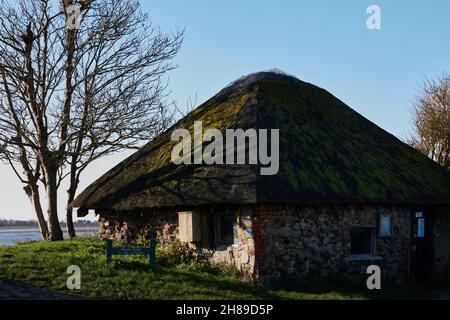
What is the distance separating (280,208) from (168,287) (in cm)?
336

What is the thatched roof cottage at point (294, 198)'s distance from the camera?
13.8 metres

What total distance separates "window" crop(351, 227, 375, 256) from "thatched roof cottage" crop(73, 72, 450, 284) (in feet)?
0.09

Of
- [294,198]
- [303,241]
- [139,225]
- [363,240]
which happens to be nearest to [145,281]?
[294,198]

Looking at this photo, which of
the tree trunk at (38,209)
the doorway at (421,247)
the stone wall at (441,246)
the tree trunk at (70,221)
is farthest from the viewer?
the tree trunk at (70,221)

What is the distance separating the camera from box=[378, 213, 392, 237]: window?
1576cm

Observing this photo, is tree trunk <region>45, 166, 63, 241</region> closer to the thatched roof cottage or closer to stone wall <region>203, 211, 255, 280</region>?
the thatched roof cottage

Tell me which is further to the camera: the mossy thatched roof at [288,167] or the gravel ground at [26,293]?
the mossy thatched roof at [288,167]

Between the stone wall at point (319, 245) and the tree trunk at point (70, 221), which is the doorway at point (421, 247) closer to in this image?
the stone wall at point (319, 245)

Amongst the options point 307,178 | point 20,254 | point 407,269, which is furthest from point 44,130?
point 407,269

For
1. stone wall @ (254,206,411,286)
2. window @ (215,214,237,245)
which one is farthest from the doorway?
window @ (215,214,237,245)

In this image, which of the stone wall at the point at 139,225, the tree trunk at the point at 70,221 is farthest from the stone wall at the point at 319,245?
the tree trunk at the point at 70,221

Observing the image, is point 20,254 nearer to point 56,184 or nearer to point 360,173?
point 56,184

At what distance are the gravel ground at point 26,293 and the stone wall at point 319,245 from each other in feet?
14.6

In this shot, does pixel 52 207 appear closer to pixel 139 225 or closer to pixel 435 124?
pixel 139 225
